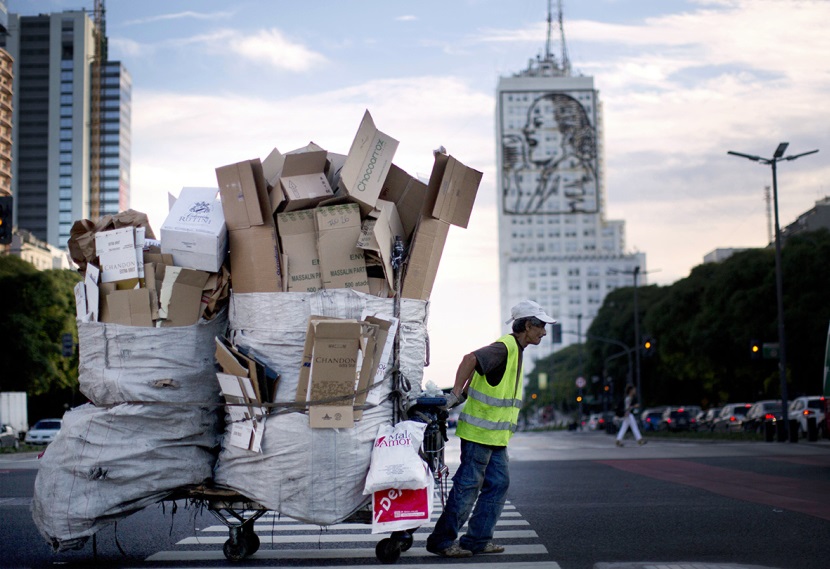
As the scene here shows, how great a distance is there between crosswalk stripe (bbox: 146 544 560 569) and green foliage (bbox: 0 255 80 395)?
56677 mm

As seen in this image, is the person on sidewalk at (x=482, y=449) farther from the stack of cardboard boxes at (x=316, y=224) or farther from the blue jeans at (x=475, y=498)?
the stack of cardboard boxes at (x=316, y=224)

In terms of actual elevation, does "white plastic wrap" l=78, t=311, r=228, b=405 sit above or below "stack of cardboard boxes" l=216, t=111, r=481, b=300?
below

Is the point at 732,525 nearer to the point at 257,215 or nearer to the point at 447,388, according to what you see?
the point at 447,388

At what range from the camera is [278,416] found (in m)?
7.59

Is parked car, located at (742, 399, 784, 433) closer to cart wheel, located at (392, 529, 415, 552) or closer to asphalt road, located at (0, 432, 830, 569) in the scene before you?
asphalt road, located at (0, 432, 830, 569)

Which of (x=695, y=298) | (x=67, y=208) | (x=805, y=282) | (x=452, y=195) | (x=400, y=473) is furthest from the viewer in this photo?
(x=67, y=208)

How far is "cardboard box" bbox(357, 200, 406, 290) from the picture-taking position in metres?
7.74

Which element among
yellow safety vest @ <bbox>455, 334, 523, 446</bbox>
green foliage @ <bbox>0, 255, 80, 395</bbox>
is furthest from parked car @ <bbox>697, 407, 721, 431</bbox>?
yellow safety vest @ <bbox>455, 334, 523, 446</bbox>

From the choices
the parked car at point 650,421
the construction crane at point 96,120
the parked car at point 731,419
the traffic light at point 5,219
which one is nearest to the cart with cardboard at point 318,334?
the traffic light at point 5,219

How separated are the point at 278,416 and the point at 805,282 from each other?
46.7 m

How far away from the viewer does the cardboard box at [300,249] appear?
7.82 meters

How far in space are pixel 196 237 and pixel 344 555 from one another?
2.48 metres

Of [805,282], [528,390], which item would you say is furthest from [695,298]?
[528,390]

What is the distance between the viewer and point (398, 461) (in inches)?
295
